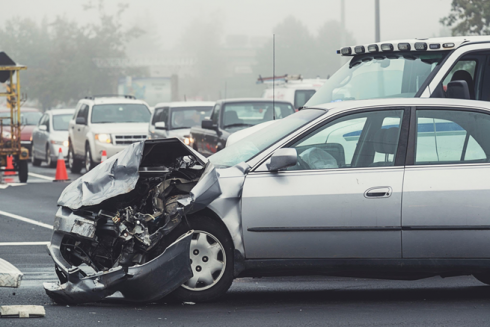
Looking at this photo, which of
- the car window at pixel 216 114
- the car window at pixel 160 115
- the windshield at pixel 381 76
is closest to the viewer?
the windshield at pixel 381 76

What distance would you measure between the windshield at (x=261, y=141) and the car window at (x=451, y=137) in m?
0.81

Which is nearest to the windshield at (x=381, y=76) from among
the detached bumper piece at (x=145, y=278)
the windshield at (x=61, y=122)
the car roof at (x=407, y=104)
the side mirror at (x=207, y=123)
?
the car roof at (x=407, y=104)

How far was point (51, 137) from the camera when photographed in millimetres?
24891

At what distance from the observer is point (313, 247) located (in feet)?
20.8

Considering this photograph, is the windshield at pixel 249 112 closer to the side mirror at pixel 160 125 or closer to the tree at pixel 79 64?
the side mirror at pixel 160 125

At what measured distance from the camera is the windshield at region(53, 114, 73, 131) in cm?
2548

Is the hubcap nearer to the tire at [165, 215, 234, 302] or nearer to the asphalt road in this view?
the tire at [165, 215, 234, 302]

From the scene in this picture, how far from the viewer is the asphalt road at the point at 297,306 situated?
5836mm

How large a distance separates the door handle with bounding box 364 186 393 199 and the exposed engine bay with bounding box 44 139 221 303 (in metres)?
1.11

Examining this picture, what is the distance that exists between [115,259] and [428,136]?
256cm

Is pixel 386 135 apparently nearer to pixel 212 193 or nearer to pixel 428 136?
pixel 428 136

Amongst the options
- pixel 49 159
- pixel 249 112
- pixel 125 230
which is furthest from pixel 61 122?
pixel 125 230

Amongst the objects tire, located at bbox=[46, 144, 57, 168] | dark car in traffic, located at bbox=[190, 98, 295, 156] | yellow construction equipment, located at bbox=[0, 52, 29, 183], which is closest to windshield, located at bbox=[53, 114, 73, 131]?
tire, located at bbox=[46, 144, 57, 168]

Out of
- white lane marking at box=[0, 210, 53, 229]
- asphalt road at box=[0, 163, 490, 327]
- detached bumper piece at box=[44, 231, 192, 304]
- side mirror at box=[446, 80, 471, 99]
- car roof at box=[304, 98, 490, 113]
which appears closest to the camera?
asphalt road at box=[0, 163, 490, 327]
